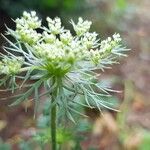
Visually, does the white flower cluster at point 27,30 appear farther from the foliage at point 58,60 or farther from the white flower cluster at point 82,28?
the white flower cluster at point 82,28

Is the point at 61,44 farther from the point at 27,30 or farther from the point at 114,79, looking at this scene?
the point at 114,79

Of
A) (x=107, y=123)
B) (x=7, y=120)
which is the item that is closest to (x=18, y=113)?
(x=7, y=120)

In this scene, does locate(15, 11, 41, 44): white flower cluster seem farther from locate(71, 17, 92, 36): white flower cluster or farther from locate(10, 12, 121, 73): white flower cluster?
locate(71, 17, 92, 36): white flower cluster

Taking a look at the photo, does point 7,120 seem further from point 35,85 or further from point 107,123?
point 35,85

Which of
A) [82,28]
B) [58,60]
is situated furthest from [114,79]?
[58,60]

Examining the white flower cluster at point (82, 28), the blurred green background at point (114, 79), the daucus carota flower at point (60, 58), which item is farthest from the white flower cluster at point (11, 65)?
the blurred green background at point (114, 79)

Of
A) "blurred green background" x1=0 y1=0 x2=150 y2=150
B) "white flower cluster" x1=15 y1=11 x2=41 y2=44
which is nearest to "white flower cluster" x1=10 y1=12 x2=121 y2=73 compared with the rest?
"white flower cluster" x1=15 y1=11 x2=41 y2=44

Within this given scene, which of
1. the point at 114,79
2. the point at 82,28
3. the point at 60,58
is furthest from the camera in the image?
the point at 114,79
